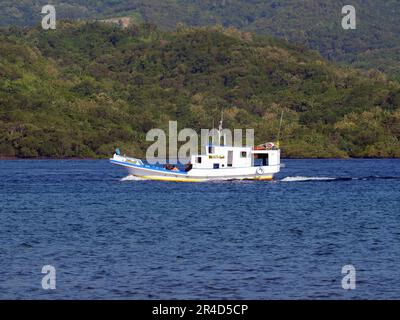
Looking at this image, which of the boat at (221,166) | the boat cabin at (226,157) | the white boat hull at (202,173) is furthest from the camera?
the white boat hull at (202,173)

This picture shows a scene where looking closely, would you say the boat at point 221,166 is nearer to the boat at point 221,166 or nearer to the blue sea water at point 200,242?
the boat at point 221,166

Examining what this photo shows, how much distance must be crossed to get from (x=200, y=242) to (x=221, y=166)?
→ 171 ft

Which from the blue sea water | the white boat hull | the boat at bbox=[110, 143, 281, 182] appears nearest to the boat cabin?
the boat at bbox=[110, 143, 281, 182]

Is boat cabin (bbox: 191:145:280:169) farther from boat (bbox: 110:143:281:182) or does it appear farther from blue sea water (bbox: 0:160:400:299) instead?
blue sea water (bbox: 0:160:400:299)

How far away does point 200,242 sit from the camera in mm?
58906

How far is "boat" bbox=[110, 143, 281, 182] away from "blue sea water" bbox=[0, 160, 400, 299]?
3237 mm

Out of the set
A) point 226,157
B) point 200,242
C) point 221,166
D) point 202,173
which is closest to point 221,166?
point 221,166

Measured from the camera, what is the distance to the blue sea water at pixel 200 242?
1688 inches

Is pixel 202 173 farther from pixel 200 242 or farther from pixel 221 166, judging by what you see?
pixel 200 242

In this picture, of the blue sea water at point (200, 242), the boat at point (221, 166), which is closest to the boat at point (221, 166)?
the boat at point (221, 166)

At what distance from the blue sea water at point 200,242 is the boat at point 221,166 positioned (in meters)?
3.24

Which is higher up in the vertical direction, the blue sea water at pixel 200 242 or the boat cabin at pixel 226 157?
the boat cabin at pixel 226 157

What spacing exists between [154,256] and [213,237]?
10.0 meters
